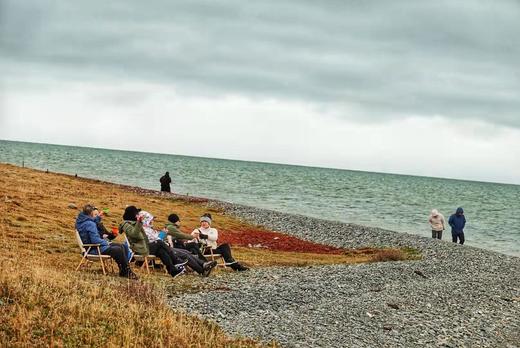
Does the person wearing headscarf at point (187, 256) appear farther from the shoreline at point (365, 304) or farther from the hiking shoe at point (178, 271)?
the shoreline at point (365, 304)

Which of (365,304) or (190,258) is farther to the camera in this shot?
(190,258)

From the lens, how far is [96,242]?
15.3 metres

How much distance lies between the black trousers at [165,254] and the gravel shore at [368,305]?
1278 millimetres

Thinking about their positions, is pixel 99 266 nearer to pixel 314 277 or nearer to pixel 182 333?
pixel 314 277

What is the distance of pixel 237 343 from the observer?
10031mm

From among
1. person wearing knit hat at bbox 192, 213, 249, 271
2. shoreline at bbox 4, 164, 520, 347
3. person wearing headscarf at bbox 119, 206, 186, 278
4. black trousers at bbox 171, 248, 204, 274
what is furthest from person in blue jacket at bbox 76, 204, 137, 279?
person wearing knit hat at bbox 192, 213, 249, 271

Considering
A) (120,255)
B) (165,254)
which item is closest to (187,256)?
(165,254)

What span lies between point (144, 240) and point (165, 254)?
2.43 feet

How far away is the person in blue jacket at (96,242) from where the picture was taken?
15234 mm

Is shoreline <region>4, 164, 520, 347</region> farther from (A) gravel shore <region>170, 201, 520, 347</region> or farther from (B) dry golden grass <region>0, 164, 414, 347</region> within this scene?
(B) dry golden grass <region>0, 164, 414, 347</region>

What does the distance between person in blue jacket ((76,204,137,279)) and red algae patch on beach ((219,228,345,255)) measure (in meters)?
13.0

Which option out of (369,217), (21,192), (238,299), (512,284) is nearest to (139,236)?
(238,299)

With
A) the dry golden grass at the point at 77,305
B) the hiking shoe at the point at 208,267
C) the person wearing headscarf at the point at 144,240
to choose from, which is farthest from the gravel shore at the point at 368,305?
the person wearing headscarf at the point at 144,240

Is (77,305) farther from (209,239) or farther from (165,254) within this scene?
(209,239)
